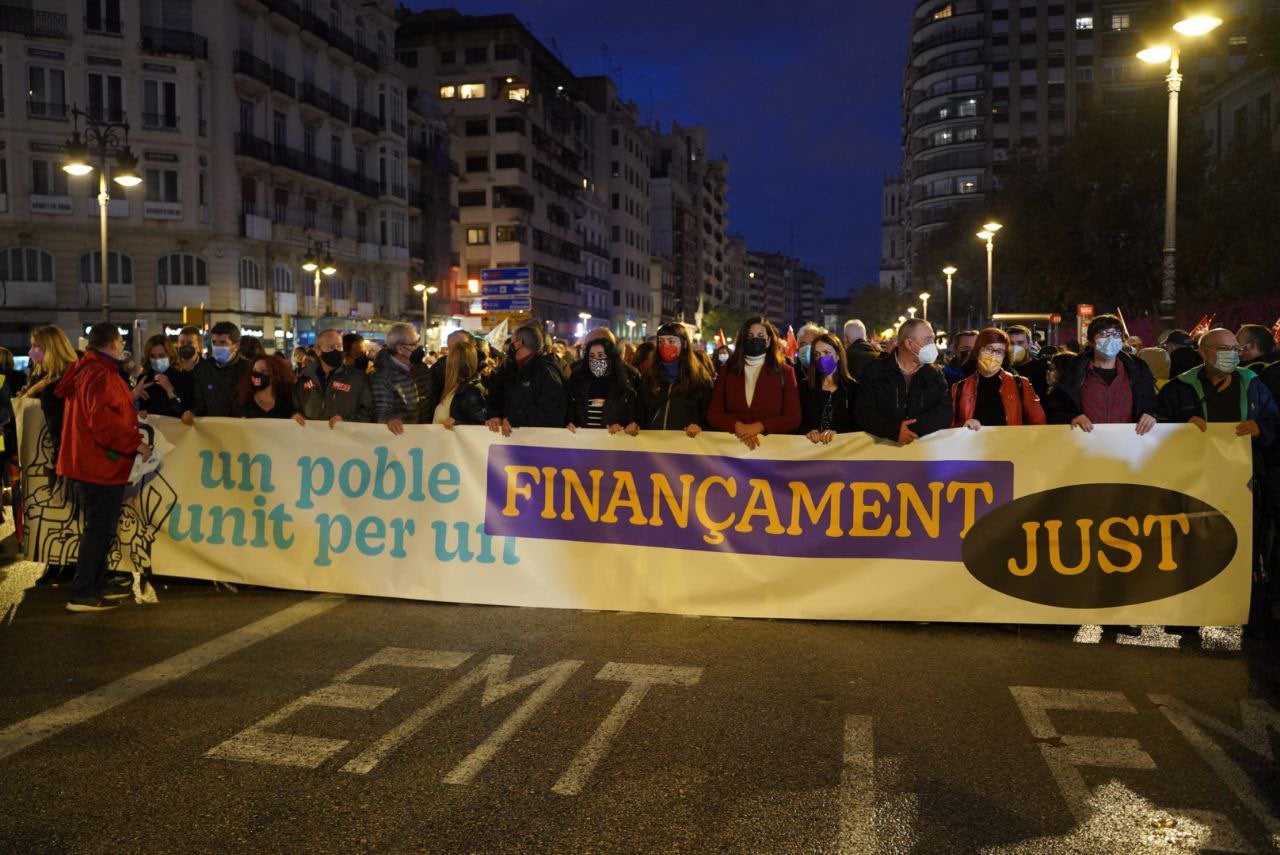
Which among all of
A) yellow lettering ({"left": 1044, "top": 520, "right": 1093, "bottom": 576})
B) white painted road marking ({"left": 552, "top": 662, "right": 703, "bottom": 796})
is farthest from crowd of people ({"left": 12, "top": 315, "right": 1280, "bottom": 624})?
white painted road marking ({"left": 552, "top": 662, "right": 703, "bottom": 796})

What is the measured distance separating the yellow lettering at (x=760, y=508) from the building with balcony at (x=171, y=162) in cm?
3720

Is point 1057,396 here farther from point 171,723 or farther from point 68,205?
point 68,205

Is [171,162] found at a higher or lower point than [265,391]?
higher

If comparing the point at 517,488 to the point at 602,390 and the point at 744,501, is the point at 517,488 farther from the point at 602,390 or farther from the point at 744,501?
the point at 744,501

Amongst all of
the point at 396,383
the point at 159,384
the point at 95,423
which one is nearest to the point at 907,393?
the point at 396,383

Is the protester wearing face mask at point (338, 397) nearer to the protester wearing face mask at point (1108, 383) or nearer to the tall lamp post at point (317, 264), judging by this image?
the protester wearing face mask at point (1108, 383)

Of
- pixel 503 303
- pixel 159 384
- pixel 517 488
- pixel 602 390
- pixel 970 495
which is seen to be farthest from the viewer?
pixel 503 303

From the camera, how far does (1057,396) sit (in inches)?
295

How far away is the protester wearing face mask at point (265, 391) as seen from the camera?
9016 millimetres

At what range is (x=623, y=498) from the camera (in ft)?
24.3

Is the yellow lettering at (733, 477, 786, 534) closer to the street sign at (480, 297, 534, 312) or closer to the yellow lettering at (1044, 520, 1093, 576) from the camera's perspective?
the yellow lettering at (1044, 520, 1093, 576)

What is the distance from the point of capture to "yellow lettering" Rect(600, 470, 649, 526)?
24.2 feet

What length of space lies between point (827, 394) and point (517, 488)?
2412 mm

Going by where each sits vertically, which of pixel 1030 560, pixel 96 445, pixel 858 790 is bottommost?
pixel 858 790
